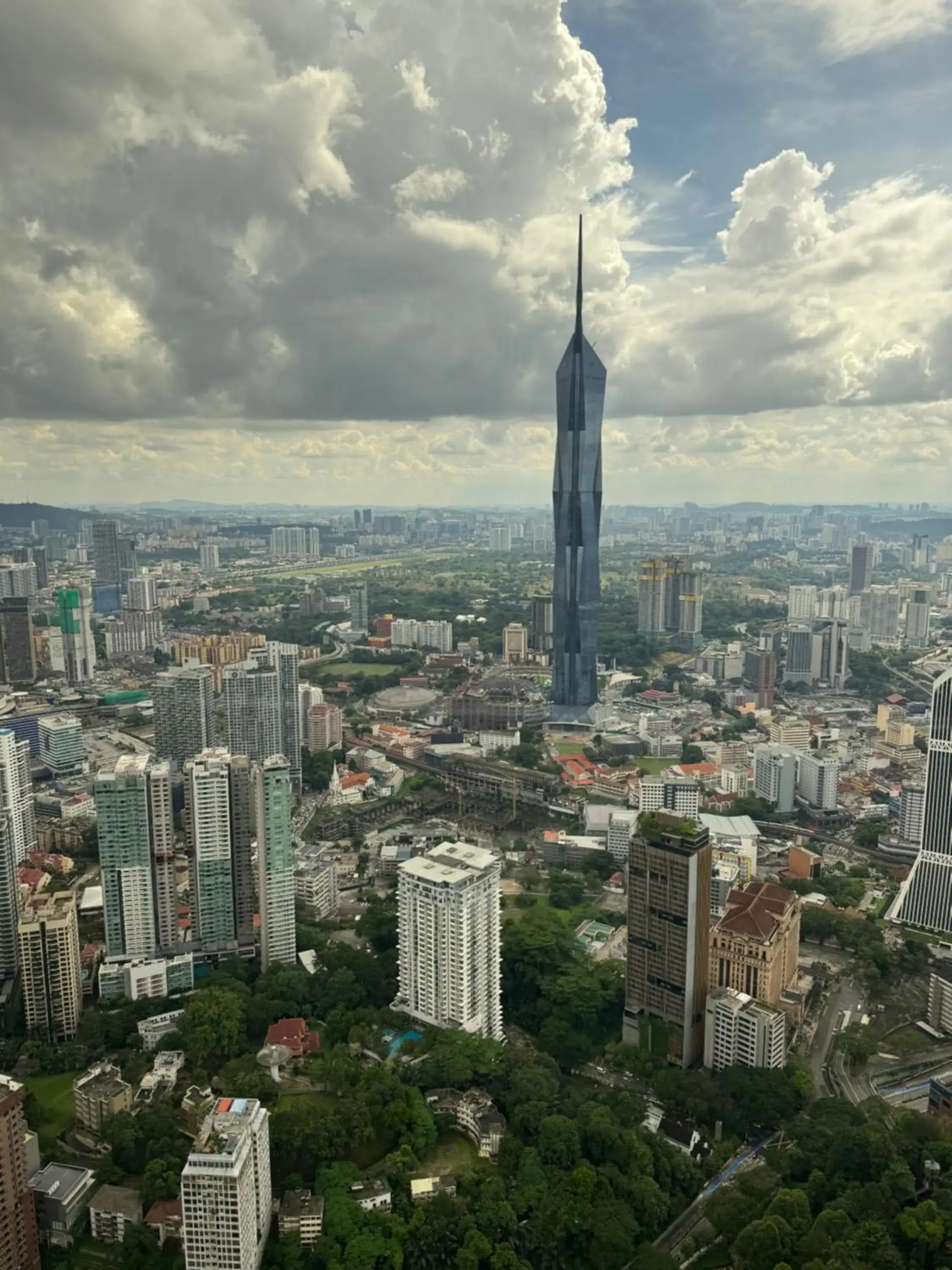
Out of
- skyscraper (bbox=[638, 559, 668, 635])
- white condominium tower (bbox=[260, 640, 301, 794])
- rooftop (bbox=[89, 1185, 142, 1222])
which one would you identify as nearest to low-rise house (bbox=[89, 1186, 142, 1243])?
rooftop (bbox=[89, 1185, 142, 1222])

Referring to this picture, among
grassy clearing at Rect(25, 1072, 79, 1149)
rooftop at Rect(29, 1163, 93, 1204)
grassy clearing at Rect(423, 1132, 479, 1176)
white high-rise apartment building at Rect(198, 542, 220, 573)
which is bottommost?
grassy clearing at Rect(423, 1132, 479, 1176)

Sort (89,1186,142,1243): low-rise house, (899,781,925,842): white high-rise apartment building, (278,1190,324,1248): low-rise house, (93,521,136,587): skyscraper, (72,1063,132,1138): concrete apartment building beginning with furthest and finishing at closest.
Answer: (93,521,136,587): skyscraper, (899,781,925,842): white high-rise apartment building, (72,1063,132,1138): concrete apartment building, (89,1186,142,1243): low-rise house, (278,1190,324,1248): low-rise house

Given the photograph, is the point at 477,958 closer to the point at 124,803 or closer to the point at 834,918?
the point at 124,803

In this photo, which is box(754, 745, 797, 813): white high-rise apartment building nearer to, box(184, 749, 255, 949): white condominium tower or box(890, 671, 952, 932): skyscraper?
box(890, 671, 952, 932): skyscraper

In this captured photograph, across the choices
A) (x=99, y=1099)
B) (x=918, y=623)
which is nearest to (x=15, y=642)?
(x=99, y=1099)

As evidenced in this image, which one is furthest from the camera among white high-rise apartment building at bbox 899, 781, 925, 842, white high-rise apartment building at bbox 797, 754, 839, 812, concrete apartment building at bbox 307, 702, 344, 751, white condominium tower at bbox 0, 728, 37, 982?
concrete apartment building at bbox 307, 702, 344, 751

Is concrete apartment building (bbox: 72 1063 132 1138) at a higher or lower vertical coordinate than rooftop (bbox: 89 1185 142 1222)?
higher

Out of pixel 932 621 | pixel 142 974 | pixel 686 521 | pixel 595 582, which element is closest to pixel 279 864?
pixel 142 974
